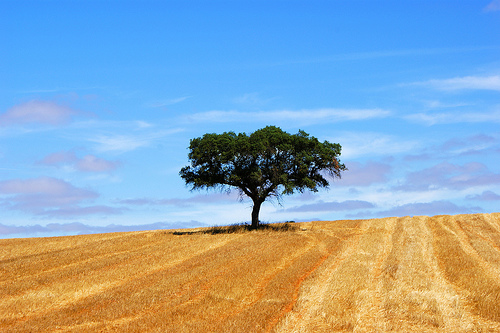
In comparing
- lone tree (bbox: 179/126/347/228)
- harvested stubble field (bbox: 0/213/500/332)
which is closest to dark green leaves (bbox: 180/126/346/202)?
lone tree (bbox: 179/126/347/228)

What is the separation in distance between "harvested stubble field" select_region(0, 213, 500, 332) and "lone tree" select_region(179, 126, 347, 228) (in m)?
10.1

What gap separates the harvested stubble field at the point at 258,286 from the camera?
609 inches

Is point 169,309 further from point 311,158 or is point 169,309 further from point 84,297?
point 311,158

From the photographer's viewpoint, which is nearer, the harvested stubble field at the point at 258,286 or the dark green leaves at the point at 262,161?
the harvested stubble field at the point at 258,286

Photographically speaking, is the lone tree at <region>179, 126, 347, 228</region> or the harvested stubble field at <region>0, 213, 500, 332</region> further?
the lone tree at <region>179, 126, 347, 228</region>

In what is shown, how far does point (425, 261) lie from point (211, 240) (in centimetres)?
1689

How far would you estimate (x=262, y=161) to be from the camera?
46.7 m

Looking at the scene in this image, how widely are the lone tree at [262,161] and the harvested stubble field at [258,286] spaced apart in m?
10.1

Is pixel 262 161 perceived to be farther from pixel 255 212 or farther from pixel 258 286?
pixel 258 286

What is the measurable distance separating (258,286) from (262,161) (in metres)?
26.8

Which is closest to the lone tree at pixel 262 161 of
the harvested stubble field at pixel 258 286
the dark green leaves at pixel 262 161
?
the dark green leaves at pixel 262 161

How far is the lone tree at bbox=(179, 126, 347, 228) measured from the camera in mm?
45688

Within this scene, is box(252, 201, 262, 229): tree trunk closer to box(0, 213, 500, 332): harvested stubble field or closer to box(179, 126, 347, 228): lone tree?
box(179, 126, 347, 228): lone tree

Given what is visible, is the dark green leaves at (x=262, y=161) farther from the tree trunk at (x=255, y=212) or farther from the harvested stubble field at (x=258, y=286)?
the harvested stubble field at (x=258, y=286)
